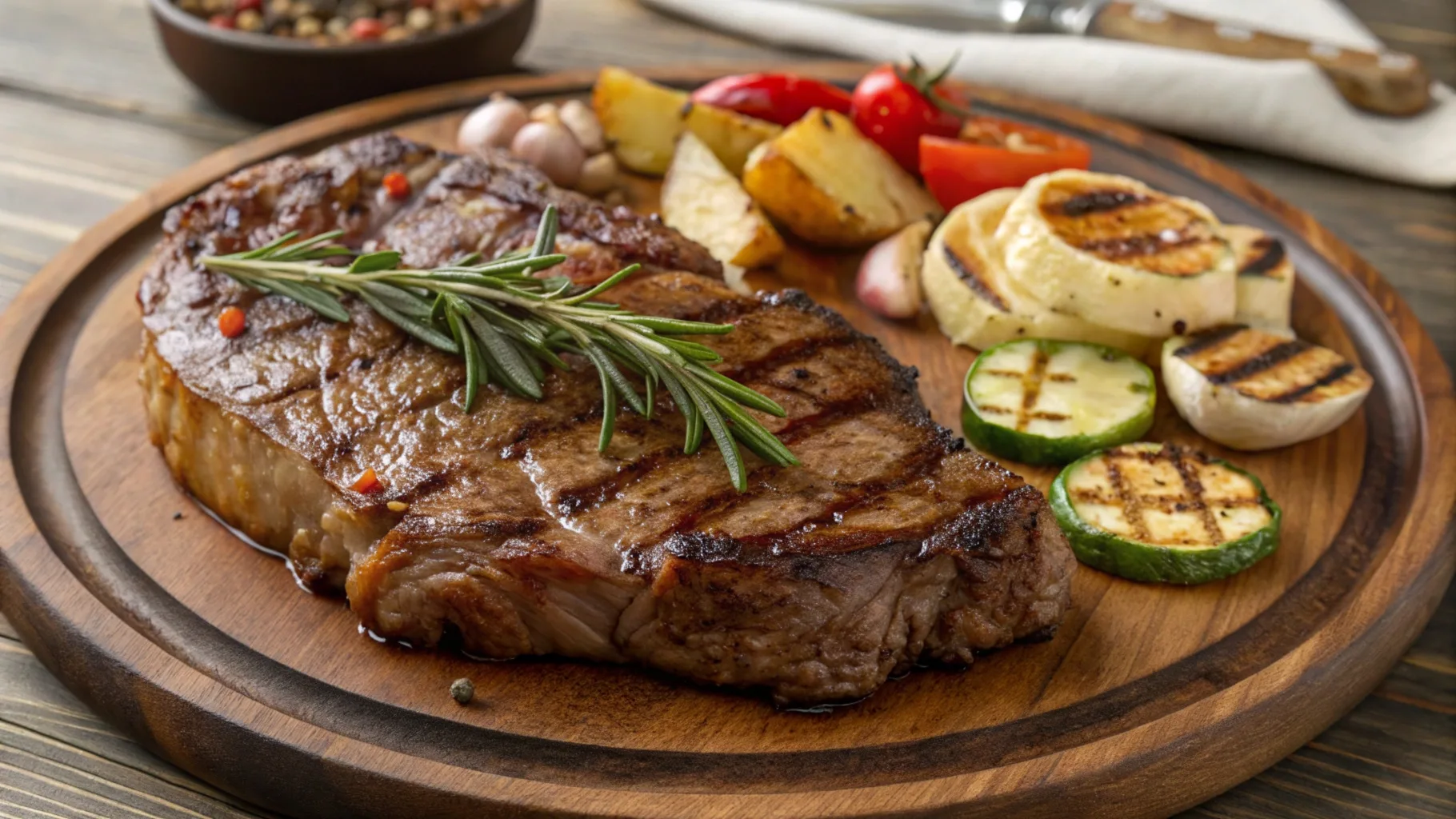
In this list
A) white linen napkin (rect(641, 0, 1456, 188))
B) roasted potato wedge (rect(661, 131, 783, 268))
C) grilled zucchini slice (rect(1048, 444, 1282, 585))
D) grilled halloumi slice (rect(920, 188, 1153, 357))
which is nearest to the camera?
grilled zucchini slice (rect(1048, 444, 1282, 585))

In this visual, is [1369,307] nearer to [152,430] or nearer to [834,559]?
[834,559]

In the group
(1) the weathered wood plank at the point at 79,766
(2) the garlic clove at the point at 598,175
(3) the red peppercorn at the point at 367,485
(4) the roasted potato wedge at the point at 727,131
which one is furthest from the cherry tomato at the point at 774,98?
(1) the weathered wood plank at the point at 79,766

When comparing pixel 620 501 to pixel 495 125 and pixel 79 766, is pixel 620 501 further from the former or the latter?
pixel 495 125

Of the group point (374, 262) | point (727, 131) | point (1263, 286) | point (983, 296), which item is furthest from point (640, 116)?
point (1263, 286)

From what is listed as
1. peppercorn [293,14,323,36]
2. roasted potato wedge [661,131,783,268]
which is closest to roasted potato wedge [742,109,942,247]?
roasted potato wedge [661,131,783,268]

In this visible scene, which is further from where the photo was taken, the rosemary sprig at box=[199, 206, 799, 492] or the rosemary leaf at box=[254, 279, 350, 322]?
the rosemary leaf at box=[254, 279, 350, 322]

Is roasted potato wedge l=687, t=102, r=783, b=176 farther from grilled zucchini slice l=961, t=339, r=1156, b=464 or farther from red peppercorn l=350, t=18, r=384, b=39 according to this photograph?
red peppercorn l=350, t=18, r=384, b=39

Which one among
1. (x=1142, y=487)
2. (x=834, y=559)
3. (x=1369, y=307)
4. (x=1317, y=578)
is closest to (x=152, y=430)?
(x=834, y=559)
